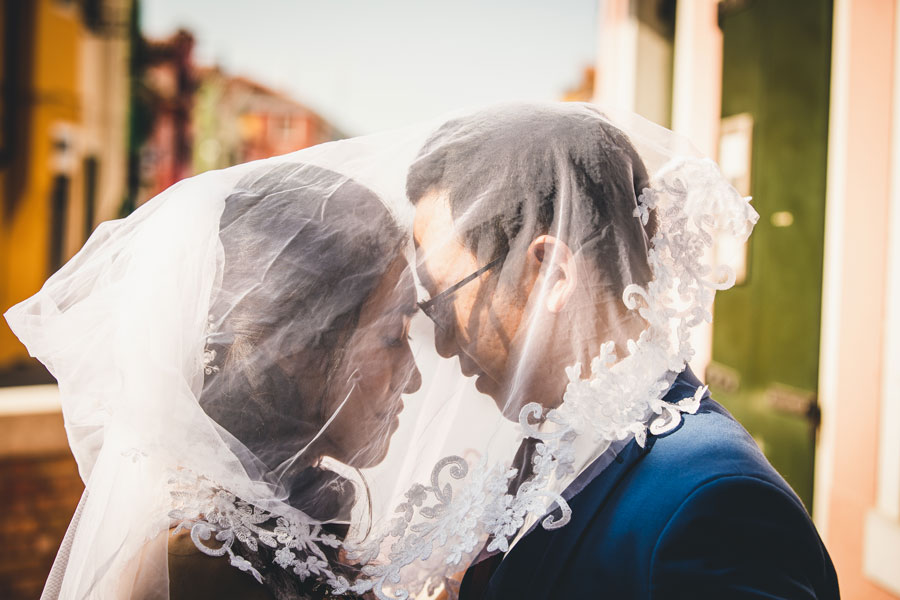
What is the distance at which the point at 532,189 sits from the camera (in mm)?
1183

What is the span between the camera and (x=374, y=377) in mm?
1300

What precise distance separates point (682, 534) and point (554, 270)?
0.50 m

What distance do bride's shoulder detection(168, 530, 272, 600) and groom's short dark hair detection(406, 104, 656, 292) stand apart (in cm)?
75

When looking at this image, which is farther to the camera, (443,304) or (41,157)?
(41,157)

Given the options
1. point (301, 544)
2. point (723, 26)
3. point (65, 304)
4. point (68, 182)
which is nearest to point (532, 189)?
point (301, 544)

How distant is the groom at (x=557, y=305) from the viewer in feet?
3.51

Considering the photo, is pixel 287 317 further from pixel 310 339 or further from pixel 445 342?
pixel 445 342

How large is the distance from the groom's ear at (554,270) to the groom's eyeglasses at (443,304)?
0.09m

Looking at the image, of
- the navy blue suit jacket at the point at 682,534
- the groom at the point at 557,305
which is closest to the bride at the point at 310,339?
the groom at the point at 557,305

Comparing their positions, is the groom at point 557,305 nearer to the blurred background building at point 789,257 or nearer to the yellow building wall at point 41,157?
the blurred background building at point 789,257

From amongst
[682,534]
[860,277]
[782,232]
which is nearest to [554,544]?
[682,534]

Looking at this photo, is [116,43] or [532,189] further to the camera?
[116,43]

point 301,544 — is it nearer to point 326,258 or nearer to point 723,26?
point 326,258

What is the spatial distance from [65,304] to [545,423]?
1063mm
